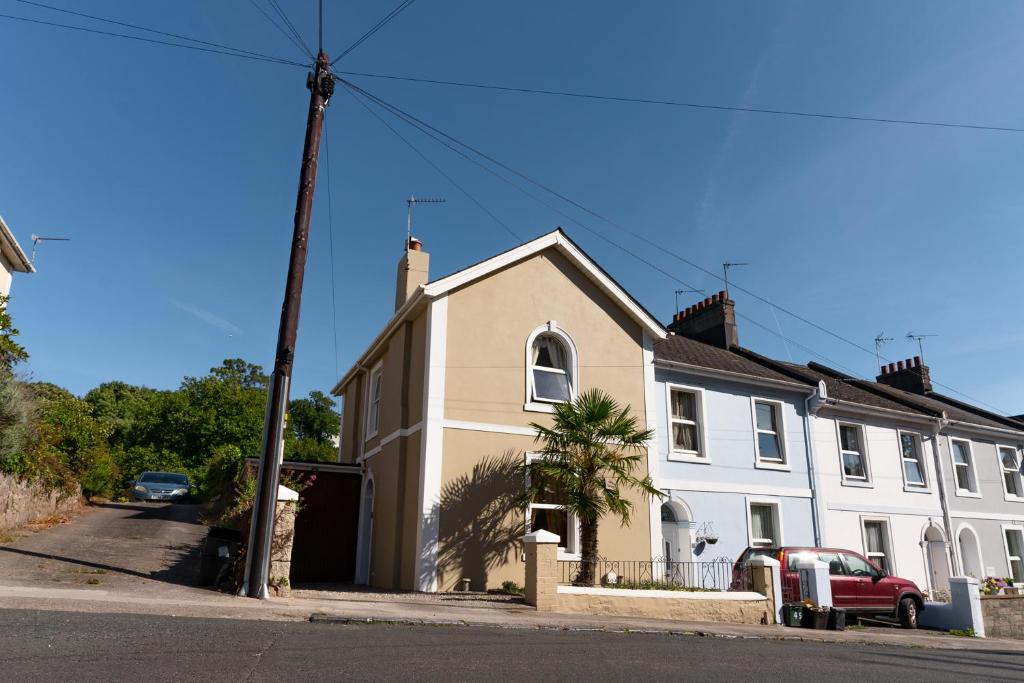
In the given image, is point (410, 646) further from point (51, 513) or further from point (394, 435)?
point (51, 513)

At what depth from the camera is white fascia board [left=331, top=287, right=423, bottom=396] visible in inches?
618

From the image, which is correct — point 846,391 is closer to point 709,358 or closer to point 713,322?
point 713,322

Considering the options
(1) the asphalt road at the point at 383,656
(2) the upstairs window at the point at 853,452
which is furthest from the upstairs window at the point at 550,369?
(2) the upstairs window at the point at 853,452

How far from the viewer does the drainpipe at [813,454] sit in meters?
19.1

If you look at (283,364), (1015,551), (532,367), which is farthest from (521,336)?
(1015,551)

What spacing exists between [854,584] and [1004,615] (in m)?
6.08

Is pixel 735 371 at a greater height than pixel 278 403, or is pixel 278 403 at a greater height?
pixel 735 371

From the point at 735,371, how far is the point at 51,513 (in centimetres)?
1766

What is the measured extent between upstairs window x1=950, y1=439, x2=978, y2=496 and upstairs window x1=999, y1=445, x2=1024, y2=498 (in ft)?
6.10

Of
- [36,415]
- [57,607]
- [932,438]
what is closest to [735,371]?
[932,438]

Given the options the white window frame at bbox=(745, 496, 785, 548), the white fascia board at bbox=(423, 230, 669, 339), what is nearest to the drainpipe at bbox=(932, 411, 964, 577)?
the white window frame at bbox=(745, 496, 785, 548)

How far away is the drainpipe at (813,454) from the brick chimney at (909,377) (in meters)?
10.5

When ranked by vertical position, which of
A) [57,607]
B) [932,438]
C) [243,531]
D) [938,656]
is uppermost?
[932,438]

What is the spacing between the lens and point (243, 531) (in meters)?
11.8
